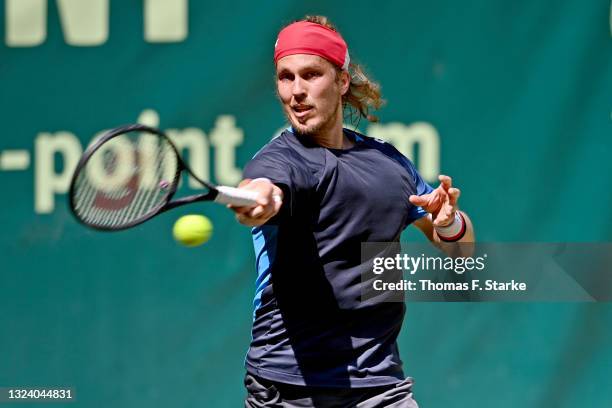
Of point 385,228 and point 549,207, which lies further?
point 549,207

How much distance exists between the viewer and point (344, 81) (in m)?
3.21

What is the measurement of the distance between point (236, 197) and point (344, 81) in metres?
0.92

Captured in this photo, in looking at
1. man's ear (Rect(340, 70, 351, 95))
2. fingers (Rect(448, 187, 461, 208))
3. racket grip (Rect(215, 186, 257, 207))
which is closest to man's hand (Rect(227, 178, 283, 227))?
racket grip (Rect(215, 186, 257, 207))

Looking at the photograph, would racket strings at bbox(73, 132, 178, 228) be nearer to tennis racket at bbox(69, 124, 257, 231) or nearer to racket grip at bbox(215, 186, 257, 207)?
tennis racket at bbox(69, 124, 257, 231)

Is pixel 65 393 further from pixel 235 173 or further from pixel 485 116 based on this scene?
pixel 485 116

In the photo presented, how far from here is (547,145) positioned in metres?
4.11

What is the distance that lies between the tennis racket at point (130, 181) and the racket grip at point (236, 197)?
A: 52mm

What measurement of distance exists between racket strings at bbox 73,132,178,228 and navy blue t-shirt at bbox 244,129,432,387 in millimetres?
277

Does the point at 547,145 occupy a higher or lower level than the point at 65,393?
higher

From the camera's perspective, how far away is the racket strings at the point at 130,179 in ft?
8.52

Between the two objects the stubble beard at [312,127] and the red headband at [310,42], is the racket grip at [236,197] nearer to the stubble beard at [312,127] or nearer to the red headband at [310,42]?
the stubble beard at [312,127]

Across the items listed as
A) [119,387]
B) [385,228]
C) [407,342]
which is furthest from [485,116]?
[119,387]

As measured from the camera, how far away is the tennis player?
9.31 ft

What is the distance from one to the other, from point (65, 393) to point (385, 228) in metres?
1.92
